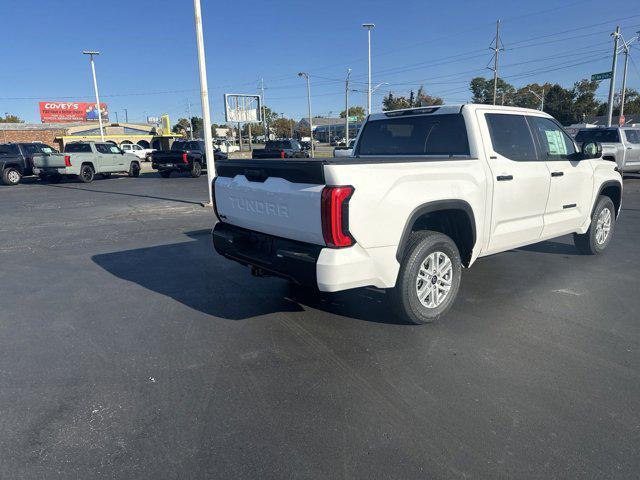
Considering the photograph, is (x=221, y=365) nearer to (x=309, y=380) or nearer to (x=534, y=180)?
(x=309, y=380)

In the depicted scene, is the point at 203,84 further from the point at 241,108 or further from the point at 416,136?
the point at 241,108

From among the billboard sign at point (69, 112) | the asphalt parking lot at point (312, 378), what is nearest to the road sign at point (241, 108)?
the asphalt parking lot at point (312, 378)

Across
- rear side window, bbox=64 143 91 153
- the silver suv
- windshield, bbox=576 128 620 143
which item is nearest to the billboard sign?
rear side window, bbox=64 143 91 153

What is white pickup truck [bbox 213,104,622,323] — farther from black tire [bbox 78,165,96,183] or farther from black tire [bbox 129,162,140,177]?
black tire [bbox 129,162,140,177]

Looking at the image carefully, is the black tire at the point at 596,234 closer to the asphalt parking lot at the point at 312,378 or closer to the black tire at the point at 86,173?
the asphalt parking lot at the point at 312,378

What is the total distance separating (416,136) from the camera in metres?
5.15

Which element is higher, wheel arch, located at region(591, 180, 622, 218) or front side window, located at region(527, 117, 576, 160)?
front side window, located at region(527, 117, 576, 160)

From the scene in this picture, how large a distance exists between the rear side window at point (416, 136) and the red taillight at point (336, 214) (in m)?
1.90

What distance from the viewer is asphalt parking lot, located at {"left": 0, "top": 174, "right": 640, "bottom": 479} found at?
97.0 inches

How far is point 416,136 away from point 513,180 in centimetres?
115

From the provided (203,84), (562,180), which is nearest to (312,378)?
(562,180)

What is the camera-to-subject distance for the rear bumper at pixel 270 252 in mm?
3549

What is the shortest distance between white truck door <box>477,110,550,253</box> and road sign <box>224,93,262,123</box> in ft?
63.0

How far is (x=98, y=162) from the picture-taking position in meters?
21.0
